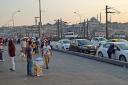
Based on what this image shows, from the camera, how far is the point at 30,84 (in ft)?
49.0

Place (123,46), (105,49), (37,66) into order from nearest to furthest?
(37,66) < (123,46) < (105,49)

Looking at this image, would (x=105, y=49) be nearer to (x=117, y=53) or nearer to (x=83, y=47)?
(x=117, y=53)

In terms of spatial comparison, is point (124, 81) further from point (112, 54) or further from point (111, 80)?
point (112, 54)

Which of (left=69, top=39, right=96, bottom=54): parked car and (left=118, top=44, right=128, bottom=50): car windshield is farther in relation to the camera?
(left=69, top=39, right=96, bottom=54): parked car

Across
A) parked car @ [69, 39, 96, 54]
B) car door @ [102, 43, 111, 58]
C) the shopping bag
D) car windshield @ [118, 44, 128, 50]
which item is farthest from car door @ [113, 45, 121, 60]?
parked car @ [69, 39, 96, 54]

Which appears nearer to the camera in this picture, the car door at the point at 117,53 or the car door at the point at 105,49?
the car door at the point at 117,53

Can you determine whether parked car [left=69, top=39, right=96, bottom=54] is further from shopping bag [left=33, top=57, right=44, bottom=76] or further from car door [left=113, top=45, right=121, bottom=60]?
shopping bag [left=33, top=57, right=44, bottom=76]

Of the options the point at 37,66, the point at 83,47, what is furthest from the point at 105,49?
the point at 37,66

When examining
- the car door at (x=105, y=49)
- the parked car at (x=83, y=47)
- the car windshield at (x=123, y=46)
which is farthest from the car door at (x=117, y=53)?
the parked car at (x=83, y=47)

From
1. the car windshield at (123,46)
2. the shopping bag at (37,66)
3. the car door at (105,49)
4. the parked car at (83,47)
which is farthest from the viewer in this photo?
the parked car at (83,47)

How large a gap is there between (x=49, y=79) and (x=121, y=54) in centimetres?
1057

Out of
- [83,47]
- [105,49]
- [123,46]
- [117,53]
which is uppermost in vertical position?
[123,46]

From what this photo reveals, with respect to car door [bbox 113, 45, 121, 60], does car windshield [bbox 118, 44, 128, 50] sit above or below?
above

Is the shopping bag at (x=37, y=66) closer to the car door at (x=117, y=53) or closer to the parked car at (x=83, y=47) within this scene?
the car door at (x=117, y=53)
